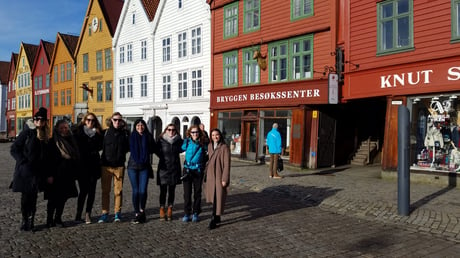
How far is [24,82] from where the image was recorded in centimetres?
5134

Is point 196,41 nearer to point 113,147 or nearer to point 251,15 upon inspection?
point 251,15

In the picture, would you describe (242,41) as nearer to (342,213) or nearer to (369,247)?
(342,213)

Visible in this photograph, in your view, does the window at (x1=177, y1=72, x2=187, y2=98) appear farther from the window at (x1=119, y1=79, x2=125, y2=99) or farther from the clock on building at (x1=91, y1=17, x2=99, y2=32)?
the clock on building at (x1=91, y1=17, x2=99, y2=32)

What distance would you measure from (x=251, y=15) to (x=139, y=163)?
517 inches

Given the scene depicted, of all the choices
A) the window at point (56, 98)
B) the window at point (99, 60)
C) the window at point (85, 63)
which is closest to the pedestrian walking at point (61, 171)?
the window at point (99, 60)

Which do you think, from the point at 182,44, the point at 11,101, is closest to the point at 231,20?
the point at 182,44

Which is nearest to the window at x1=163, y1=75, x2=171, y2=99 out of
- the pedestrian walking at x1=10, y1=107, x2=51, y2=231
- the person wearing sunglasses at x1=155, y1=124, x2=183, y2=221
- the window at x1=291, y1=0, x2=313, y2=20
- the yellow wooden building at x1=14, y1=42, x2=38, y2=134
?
the window at x1=291, y1=0, x2=313, y2=20

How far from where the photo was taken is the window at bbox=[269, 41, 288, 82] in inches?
658

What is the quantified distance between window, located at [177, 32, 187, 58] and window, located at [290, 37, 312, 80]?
9007mm

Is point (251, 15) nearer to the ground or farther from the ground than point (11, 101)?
farther from the ground

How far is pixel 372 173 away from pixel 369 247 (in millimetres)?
8602

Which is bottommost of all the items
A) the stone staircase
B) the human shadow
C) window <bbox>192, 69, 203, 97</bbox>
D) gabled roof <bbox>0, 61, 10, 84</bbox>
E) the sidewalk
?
the human shadow

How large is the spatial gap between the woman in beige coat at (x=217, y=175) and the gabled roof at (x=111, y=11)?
27213 mm

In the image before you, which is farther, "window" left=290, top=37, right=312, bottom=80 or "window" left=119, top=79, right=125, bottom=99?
"window" left=119, top=79, right=125, bottom=99
